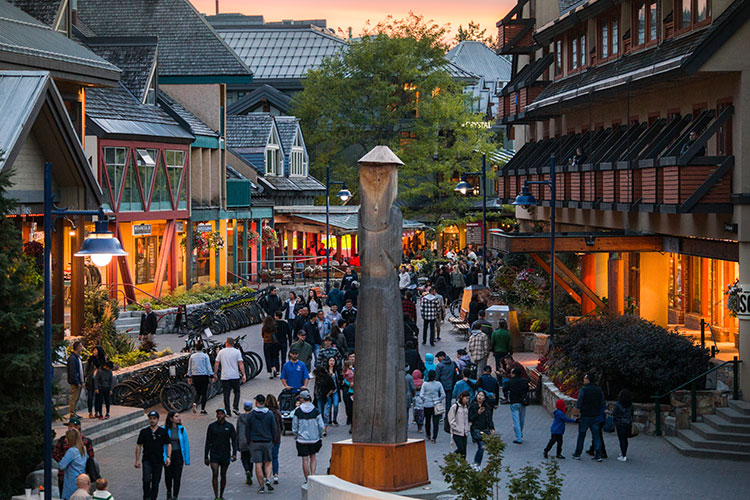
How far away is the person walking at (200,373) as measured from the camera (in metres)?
24.5

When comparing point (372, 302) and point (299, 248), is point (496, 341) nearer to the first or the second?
point (372, 302)

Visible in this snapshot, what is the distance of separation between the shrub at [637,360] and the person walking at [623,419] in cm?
223

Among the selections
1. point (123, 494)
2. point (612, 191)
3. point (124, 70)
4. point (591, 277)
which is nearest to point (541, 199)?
point (591, 277)

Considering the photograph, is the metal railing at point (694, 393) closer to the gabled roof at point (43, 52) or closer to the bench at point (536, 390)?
the bench at point (536, 390)

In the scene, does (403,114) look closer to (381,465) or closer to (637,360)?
(637,360)

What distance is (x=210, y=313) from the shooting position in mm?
39000

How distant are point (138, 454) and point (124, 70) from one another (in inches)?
1213

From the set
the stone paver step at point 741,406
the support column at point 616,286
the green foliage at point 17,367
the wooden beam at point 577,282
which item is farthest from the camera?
the support column at point 616,286

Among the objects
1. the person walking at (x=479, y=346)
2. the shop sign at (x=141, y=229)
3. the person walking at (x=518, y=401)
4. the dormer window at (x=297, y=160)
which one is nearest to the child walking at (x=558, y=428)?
the person walking at (x=518, y=401)

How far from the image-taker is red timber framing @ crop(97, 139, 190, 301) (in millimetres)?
41188

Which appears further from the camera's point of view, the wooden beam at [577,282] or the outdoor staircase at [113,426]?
the wooden beam at [577,282]

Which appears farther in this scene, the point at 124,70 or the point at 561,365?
the point at 124,70

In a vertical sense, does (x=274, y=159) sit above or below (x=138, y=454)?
above

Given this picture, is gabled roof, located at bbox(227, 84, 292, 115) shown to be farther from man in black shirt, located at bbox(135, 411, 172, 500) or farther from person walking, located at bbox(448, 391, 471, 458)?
man in black shirt, located at bbox(135, 411, 172, 500)
